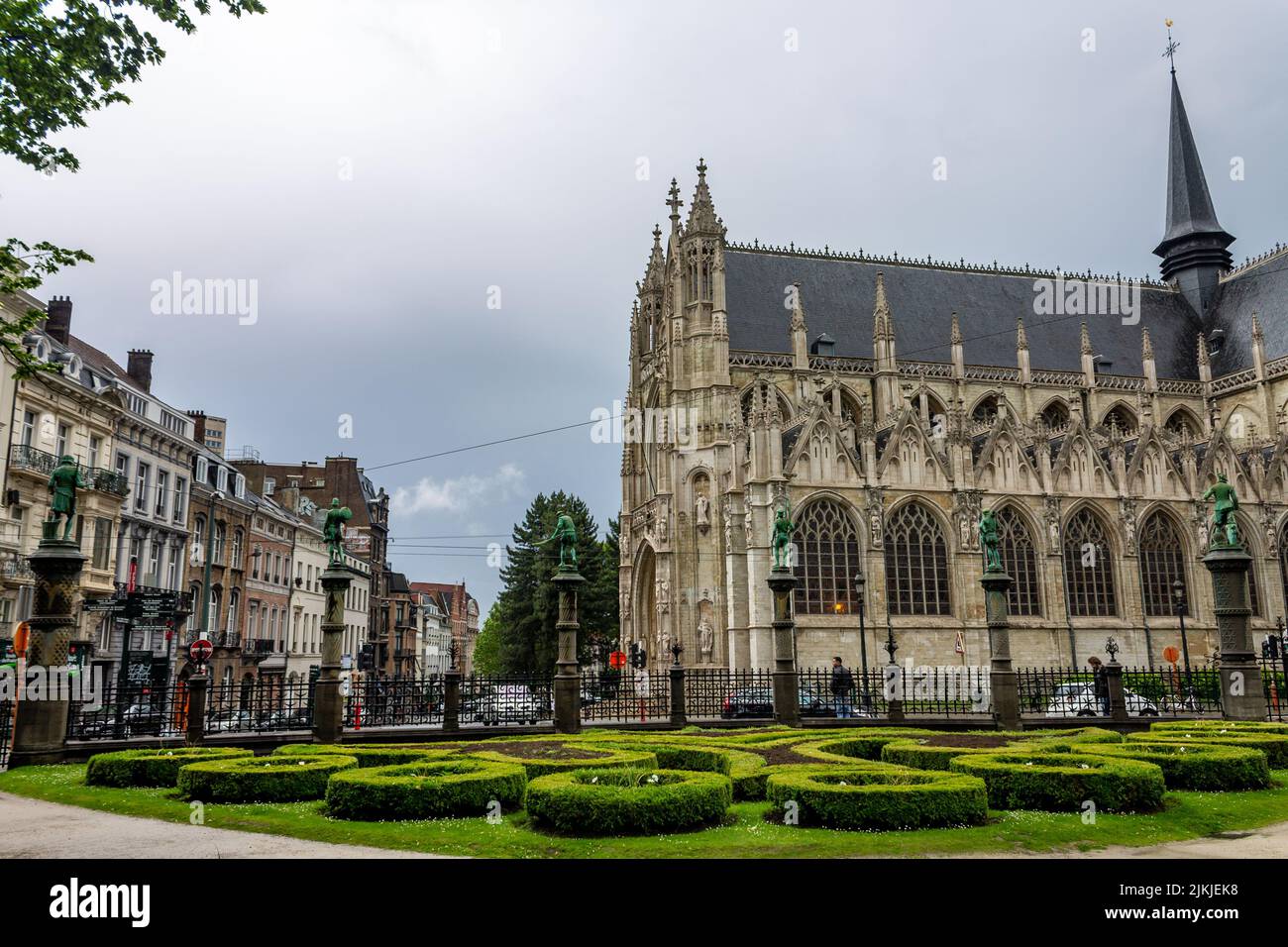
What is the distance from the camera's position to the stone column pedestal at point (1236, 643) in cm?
1931

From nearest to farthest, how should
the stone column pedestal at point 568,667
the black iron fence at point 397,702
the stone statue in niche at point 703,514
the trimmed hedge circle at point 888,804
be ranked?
the trimmed hedge circle at point 888,804 < the stone column pedestal at point 568,667 < the black iron fence at point 397,702 < the stone statue in niche at point 703,514

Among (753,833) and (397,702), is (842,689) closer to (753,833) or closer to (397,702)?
(397,702)

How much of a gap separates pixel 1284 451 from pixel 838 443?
2414cm

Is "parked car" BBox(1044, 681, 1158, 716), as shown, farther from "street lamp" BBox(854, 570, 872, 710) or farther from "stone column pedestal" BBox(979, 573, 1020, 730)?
"street lamp" BBox(854, 570, 872, 710)

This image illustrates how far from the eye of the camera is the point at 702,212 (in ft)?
145

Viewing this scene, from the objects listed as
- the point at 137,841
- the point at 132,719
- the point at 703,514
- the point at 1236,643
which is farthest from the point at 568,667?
the point at 703,514

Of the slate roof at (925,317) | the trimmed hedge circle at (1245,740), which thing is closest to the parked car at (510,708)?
the trimmed hedge circle at (1245,740)

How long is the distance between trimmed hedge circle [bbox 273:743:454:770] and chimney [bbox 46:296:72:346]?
2716 centimetres

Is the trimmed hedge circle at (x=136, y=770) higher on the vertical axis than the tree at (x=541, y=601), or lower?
lower

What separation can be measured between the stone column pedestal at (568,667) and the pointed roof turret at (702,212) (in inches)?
1086

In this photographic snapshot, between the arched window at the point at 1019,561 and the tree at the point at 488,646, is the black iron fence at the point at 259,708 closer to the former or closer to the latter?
the arched window at the point at 1019,561

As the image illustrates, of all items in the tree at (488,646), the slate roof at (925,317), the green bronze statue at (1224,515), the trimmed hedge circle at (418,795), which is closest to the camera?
the trimmed hedge circle at (418,795)

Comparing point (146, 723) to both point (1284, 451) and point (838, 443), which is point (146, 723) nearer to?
point (838, 443)

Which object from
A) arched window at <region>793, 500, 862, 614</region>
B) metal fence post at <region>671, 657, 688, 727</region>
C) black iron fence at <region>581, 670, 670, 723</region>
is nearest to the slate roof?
arched window at <region>793, 500, 862, 614</region>
